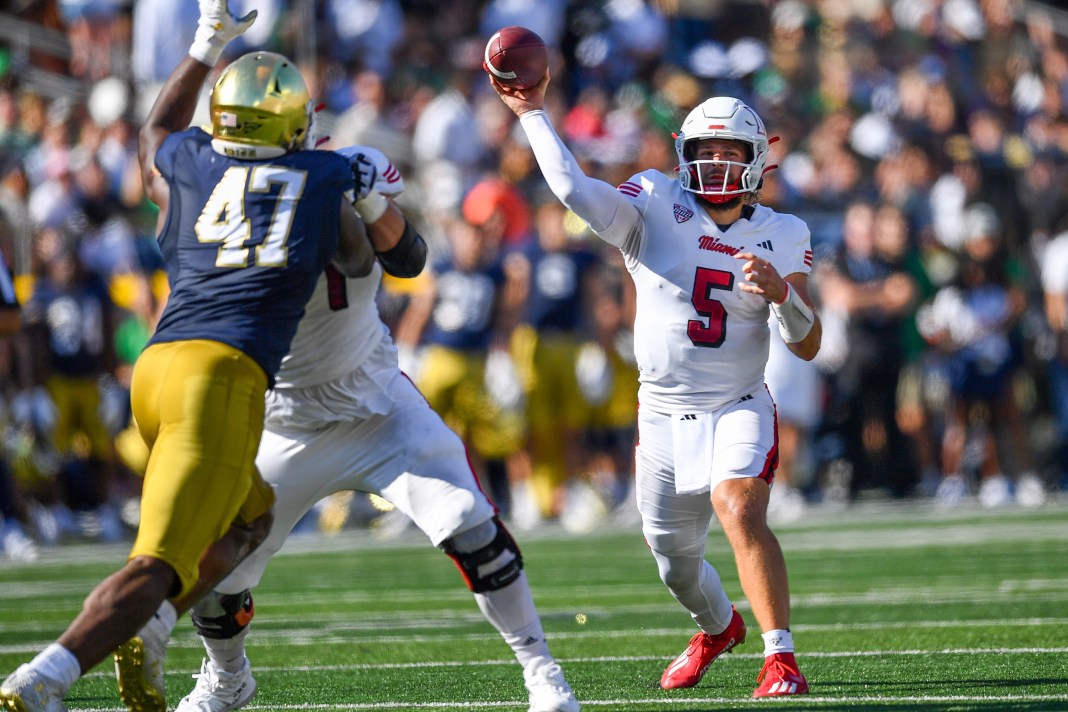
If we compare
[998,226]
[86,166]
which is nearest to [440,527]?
[86,166]

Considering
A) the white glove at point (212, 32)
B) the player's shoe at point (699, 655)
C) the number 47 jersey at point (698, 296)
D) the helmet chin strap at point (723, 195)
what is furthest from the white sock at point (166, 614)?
the helmet chin strap at point (723, 195)

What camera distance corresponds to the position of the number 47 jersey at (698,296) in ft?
18.3

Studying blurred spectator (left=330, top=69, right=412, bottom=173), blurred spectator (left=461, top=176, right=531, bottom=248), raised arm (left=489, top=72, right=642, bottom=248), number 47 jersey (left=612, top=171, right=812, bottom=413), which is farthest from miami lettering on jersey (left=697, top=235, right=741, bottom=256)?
blurred spectator (left=330, top=69, right=412, bottom=173)

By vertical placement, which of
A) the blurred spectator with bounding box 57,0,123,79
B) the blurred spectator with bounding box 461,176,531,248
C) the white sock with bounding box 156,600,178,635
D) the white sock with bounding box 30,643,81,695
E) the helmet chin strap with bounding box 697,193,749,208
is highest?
the blurred spectator with bounding box 57,0,123,79

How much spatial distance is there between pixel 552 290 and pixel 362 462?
7.42 m

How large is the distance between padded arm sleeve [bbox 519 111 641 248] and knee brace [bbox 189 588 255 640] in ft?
5.38

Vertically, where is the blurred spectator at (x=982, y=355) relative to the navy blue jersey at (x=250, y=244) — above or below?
below

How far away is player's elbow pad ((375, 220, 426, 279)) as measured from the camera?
4.59 metres

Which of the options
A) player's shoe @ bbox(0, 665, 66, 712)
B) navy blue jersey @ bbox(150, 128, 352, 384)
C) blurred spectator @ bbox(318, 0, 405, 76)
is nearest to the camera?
player's shoe @ bbox(0, 665, 66, 712)

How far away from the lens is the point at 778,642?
5102 millimetres

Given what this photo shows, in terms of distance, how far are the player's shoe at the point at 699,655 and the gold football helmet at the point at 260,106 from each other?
2084 millimetres

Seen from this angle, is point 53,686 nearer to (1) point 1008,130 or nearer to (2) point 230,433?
(2) point 230,433

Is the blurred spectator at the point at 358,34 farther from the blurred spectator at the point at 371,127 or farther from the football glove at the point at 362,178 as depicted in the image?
the football glove at the point at 362,178

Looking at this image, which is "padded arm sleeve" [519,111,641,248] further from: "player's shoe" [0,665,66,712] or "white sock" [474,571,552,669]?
"player's shoe" [0,665,66,712]
